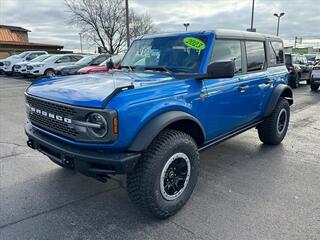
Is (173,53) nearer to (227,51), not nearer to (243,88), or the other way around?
(227,51)

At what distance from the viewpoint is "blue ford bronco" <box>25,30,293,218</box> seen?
2.71 metres

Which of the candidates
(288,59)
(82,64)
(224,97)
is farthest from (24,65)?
(224,97)

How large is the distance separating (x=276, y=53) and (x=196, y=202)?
333cm

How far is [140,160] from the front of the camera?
2898 millimetres

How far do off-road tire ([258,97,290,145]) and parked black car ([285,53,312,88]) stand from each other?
872 centimetres

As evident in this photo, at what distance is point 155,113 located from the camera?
2898mm

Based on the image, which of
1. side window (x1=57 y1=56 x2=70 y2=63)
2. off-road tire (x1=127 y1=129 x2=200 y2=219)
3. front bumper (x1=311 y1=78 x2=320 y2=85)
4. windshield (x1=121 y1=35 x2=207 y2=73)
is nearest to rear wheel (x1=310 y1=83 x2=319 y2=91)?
front bumper (x1=311 y1=78 x2=320 y2=85)

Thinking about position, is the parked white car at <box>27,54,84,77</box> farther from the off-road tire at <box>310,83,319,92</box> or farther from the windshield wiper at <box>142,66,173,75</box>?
the windshield wiper at <box>142,66,173,75</box>

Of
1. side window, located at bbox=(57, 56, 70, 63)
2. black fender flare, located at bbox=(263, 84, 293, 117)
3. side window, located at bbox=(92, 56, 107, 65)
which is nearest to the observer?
black fender flare, located at bbox=(263, 84, 293, 117)

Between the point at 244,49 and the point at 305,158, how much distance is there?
1991 millimetres

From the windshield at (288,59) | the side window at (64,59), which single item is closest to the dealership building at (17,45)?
the side window at (64,59)

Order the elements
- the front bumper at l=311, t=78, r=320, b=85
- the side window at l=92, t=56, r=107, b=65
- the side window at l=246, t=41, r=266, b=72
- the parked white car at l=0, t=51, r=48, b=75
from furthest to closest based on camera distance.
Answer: the parked white car at l=0, t=51, r=48, b=75, the side window at l=92, t=56, r=107, b=65, the front bumper at l=311, t=78, r=320, b=85, the side window at l=246, t=41, r=266, b=72

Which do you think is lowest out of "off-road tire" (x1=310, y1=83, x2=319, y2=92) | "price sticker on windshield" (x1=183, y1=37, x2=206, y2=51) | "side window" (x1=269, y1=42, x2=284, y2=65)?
"off-road tire" (x1=310, y1=83, x2=319, y2=92)

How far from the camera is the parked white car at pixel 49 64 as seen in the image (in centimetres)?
1822
